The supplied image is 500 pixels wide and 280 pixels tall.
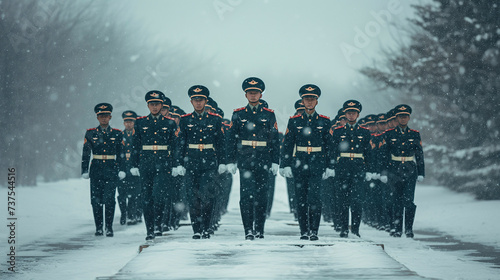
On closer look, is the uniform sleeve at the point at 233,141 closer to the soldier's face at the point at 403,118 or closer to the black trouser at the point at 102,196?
the black trouser at the point at 102,196

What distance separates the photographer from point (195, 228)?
31.9ft

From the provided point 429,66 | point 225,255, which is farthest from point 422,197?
point 225,255

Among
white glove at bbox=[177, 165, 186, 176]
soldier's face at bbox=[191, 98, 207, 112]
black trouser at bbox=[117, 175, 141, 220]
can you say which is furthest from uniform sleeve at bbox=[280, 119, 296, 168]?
black trouser at bbox=[117, 175, 141, 220]

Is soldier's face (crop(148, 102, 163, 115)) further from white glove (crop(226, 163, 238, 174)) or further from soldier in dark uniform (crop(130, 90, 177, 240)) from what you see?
white glove (crop(226, 163, 238, 174))

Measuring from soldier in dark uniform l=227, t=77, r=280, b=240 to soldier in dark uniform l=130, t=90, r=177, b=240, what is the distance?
1.32m

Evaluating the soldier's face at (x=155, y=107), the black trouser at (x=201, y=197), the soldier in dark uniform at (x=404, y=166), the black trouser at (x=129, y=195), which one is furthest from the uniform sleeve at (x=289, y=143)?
the black trouser at (x=129, y=195)

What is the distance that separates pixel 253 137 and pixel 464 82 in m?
13.3

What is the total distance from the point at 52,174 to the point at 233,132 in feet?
98.9

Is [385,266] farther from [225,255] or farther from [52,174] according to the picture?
[52,174]

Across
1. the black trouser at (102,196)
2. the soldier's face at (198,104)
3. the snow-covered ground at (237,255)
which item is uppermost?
the soldier's face at (198,104)

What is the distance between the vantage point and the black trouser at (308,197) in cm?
956

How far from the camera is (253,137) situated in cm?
945

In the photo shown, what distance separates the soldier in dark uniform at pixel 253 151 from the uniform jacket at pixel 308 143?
0.29 meters

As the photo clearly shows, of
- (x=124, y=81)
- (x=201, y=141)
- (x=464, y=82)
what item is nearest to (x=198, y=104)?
(x=201, y=141)
